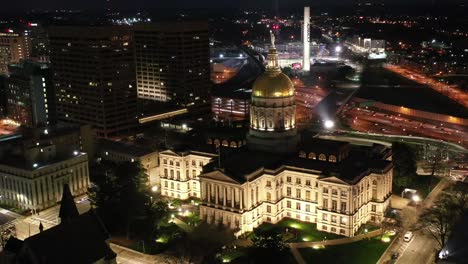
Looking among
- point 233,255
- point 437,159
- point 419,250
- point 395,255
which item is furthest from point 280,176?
point 437,159

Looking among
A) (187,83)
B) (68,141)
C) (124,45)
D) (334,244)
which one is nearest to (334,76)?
(187,83)

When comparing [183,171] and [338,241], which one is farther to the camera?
[183,171]

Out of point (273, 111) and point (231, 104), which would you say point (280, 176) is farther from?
point (231, 104)

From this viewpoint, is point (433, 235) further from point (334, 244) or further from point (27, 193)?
point (27, 193)

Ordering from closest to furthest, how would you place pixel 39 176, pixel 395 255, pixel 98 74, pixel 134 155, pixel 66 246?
1. pixel 66 246
2. pixel 395 255
3. pixel 39 176
4. pixel 134 155
5. pixel 98 74

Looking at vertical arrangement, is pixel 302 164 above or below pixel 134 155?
above

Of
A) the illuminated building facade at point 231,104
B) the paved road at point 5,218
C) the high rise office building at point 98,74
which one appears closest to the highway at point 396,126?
the illuminated building facade at point 231,104
